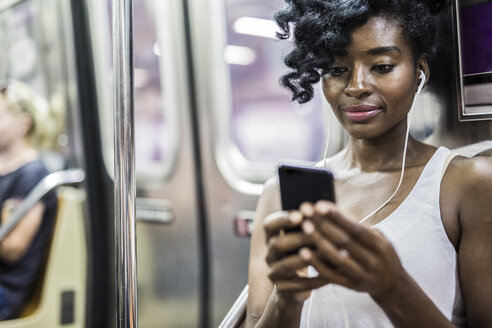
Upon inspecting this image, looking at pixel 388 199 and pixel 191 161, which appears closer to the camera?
pixel 388 199

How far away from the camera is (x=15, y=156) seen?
2611 millimetres

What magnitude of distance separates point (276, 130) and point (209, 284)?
1088 mm

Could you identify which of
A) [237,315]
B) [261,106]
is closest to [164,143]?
[261,106]

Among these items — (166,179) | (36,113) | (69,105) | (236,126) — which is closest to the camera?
(236,126)

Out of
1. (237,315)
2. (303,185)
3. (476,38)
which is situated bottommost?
(237,315)

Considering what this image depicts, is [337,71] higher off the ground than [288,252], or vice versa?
[337,71]

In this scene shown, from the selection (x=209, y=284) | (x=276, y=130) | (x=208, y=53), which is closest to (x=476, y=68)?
(x=276, y=130)

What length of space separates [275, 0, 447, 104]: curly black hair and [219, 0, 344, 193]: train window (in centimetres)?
5

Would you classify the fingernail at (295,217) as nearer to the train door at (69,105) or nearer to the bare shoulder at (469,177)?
the bare shoulder at (469,177)

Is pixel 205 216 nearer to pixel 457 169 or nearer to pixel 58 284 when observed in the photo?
pixel 58 284

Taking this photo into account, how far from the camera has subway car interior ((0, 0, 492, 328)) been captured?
73.7 inches

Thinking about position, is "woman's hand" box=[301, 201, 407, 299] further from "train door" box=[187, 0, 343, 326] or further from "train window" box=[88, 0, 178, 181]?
"train window" box=[88, 0, 178, 181]

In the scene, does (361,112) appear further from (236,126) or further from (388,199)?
(236,126)

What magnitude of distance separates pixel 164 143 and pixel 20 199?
27.5 inches
